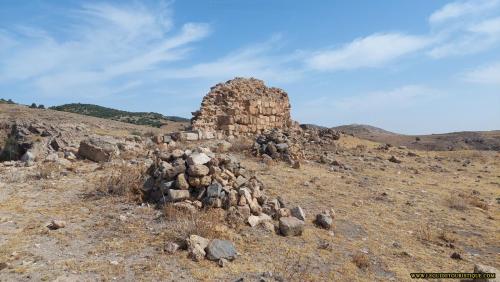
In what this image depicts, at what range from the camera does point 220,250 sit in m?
5.74

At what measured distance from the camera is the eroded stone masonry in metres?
16.9

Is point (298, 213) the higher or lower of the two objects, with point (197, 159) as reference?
lower

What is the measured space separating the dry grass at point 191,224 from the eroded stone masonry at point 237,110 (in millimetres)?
8995

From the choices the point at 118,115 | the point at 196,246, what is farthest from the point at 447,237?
the point at 118,115

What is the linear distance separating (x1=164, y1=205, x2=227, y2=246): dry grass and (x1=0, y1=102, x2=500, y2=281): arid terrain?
0.02 meters

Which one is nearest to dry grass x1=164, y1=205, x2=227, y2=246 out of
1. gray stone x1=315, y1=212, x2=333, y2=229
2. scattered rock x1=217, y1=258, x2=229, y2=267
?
scattered rock x1=217, y1=258, x2=229, y2=267

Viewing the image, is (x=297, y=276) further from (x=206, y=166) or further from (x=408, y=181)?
(x=408, y=181)

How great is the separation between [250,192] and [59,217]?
10.7 ft

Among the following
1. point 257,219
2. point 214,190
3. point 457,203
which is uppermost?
point 214,190

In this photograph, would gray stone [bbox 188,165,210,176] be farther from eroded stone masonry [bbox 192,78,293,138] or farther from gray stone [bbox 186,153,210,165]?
eroded stone masonry [bbox 192,78,293,138]

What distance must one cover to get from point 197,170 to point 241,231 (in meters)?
1.49

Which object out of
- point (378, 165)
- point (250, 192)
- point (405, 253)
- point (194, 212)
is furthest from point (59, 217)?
point (378, 165)

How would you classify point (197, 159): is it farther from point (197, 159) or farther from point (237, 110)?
point (237, 110)

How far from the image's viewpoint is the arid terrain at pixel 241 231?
17.8ft
